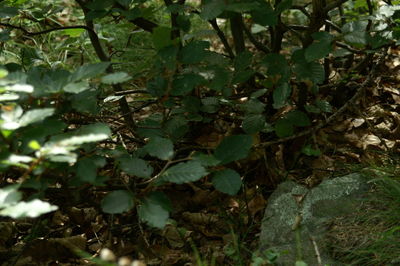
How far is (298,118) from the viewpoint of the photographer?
205 cm

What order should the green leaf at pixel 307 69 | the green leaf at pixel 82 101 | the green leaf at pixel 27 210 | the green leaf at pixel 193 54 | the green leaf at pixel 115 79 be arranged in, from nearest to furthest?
1. the green leaf at pixel 27 210
2. the green leaf at pixel 115 79
3. the green leaf at pixel 82 101
4. the green leaf at pixel 193 54
5. the green leaf at pixel 307 69

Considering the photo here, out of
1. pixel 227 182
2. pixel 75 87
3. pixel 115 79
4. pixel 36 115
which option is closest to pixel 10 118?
pixel 36 115

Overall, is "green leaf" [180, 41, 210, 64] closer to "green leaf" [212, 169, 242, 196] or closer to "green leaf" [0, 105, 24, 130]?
"green leaf" [212, 169, 242, 196]

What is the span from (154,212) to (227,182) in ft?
0.88

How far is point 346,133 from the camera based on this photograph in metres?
2.49

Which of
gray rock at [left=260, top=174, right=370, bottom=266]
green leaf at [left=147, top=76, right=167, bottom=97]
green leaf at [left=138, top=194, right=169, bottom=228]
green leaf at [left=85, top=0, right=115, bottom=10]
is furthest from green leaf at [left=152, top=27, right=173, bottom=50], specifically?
gray rock at [left=260, top=174, right=370, bottom=266]

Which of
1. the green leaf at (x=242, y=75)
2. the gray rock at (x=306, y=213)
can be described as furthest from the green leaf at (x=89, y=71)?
the gray rock at (x=306, y=213)

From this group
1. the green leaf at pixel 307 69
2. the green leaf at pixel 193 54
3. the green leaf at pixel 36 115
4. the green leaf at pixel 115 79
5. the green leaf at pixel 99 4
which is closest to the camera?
the green leaf at pixel 36 115

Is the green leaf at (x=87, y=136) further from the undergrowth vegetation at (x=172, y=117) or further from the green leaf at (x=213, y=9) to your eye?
the green leaf at (x=213, y=9)

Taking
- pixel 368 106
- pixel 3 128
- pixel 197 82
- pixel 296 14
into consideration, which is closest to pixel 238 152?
pixel 197 82

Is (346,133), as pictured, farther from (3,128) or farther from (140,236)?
(3,128)

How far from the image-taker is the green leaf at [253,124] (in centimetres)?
193

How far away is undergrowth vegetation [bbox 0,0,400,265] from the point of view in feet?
4.33

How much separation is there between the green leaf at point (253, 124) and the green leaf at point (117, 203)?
2.19 feet
